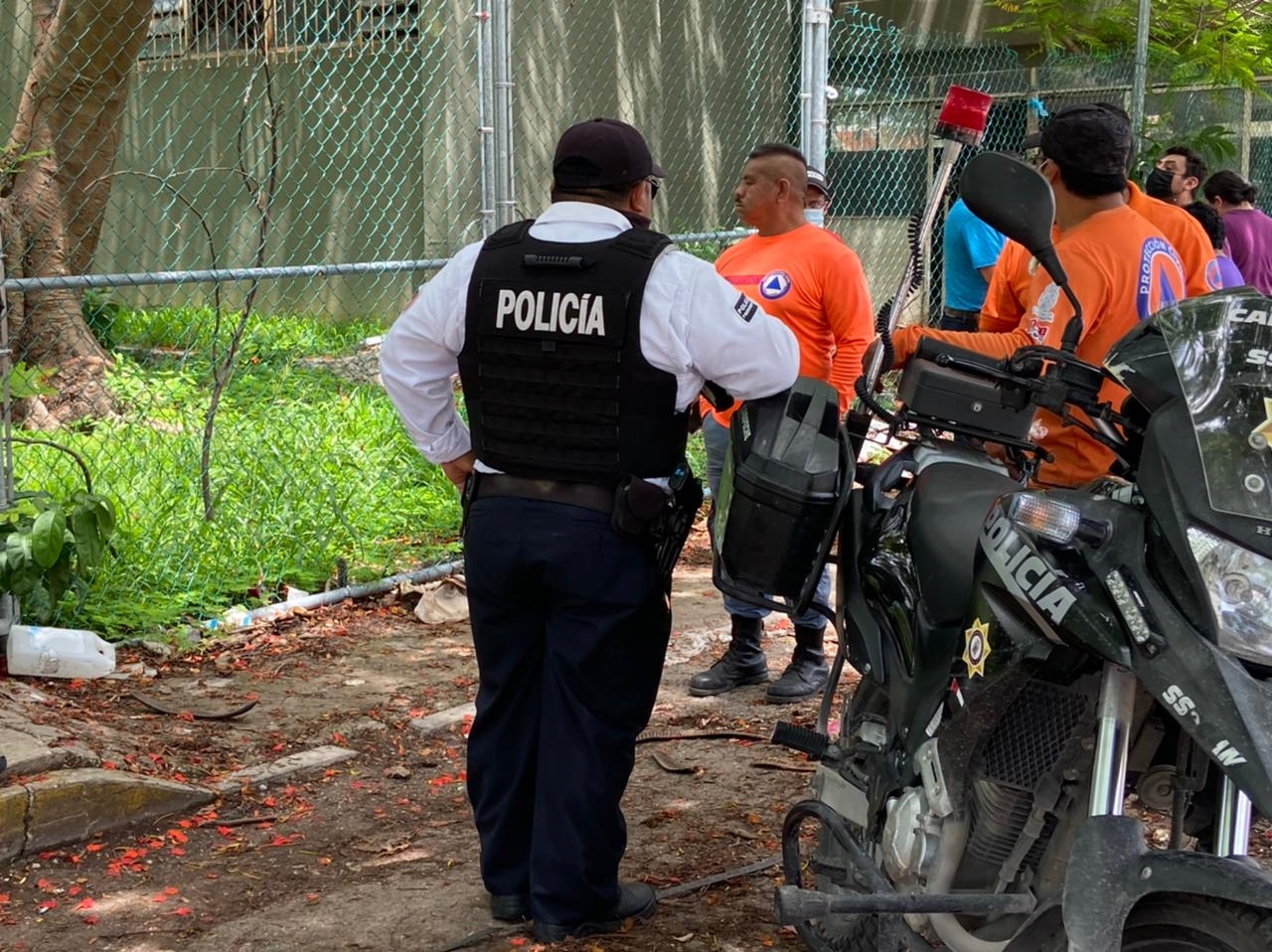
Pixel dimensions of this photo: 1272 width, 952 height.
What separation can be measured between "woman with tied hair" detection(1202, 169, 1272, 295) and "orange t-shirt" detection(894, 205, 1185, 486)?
5478 millimetres

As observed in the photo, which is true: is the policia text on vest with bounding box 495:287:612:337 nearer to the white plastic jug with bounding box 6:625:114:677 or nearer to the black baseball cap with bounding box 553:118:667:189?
the black baseball cap with bounding box 553:118:667:189

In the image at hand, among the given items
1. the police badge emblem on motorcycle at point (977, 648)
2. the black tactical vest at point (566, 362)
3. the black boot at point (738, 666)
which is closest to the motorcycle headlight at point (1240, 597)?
the police badge emblem on motorcycle at point (977, 648)

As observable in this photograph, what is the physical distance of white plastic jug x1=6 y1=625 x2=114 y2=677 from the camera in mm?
5312

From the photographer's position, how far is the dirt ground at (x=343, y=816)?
149 inches

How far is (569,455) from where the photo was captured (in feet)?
11.6

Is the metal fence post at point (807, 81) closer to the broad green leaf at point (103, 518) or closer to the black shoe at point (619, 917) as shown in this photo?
the broad green leaf at point (103, 518)

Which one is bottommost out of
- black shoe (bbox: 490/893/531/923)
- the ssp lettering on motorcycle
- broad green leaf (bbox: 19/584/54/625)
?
black shoe (bbox: 490/893/531/923)

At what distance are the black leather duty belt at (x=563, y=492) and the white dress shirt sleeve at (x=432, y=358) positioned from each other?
31 cm

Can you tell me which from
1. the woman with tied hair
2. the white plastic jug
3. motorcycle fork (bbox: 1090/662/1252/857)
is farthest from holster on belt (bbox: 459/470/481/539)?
the woman with tied hair

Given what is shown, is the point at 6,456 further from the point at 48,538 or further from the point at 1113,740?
the point at 1113,740

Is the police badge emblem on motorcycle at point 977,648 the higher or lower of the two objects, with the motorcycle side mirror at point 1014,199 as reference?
lower

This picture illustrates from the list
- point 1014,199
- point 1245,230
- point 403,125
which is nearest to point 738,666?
point 1014,199

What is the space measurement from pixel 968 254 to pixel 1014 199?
4047mm

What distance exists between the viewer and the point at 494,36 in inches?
260
